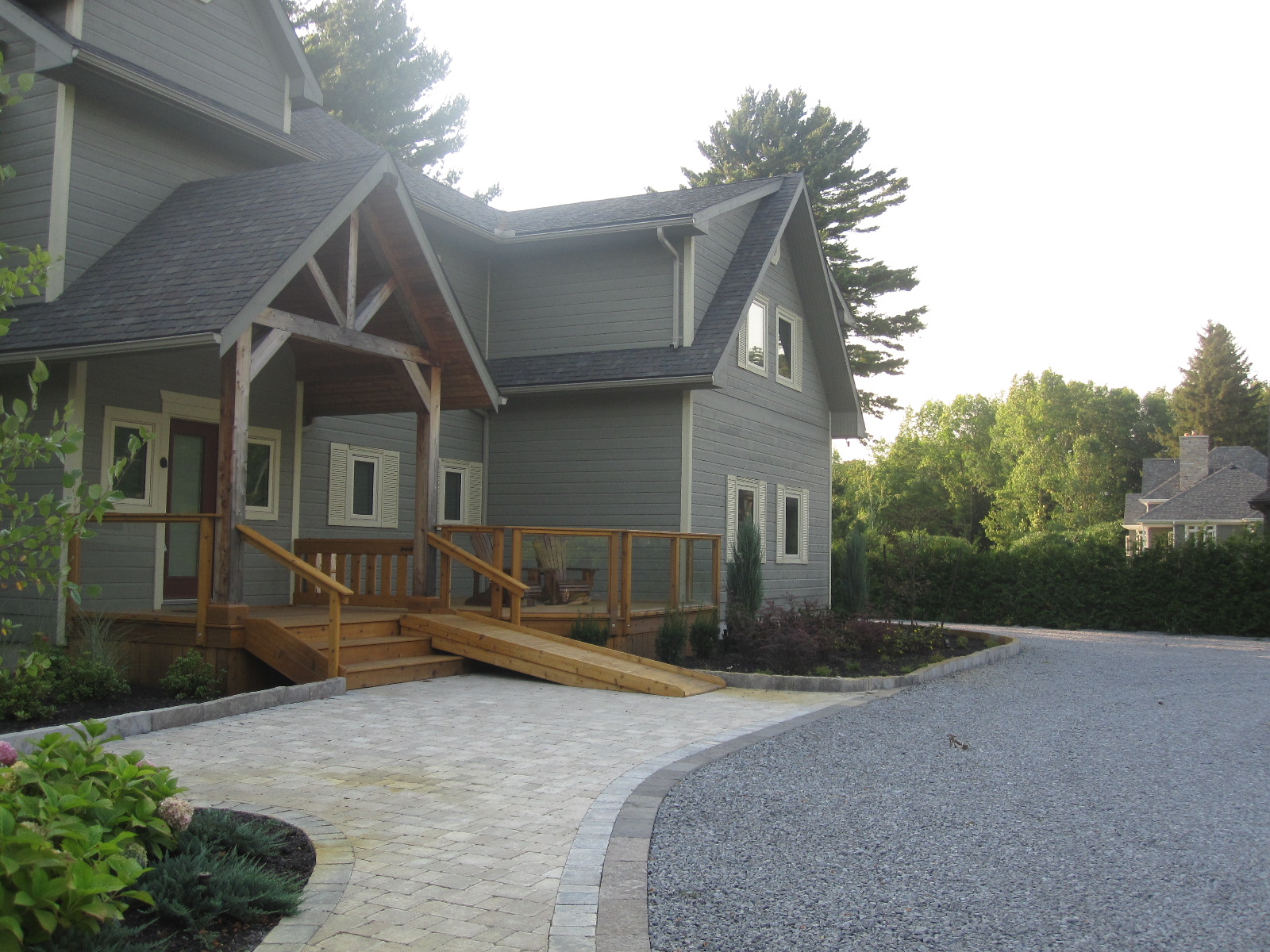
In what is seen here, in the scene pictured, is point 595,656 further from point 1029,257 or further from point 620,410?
point 1029,257

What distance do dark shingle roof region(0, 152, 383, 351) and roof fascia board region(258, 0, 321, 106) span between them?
119 inches

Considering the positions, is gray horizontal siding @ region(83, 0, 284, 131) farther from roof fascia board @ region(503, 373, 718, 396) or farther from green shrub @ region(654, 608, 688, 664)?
green shrub @ region(654, 608, 688, 664)

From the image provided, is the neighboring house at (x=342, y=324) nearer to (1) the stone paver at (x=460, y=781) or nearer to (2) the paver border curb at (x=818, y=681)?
(1) the stone paver at (x=460, y=781)

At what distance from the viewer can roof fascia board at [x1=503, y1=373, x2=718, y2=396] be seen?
1502 cm

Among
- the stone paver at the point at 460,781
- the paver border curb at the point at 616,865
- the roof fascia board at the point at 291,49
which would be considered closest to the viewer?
the paver border curb at the point at 616,865

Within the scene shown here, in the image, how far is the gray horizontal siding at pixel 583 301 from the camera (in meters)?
16.4

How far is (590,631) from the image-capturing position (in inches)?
493

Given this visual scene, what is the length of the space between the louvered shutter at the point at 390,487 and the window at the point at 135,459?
365 cm

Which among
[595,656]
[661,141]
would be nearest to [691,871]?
[595,656]

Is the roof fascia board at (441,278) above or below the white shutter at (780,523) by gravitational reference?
above

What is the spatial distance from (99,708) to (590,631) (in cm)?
542

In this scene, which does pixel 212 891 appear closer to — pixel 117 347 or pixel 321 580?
pixel 321 580

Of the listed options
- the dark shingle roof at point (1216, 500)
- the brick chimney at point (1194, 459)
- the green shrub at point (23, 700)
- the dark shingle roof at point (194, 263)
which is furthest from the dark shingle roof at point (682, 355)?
the brick chimney at point (1194, 459)

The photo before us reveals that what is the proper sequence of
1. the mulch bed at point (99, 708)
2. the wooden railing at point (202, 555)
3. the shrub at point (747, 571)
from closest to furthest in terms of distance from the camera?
the mulch bed at point (99, 708) → the wooden railing at point (202, 555) → the shrub at point (747, 571)
